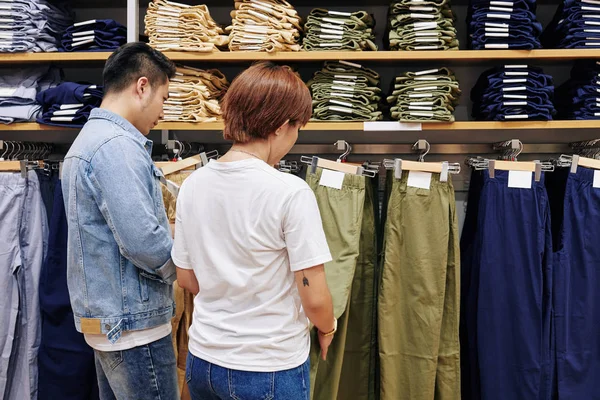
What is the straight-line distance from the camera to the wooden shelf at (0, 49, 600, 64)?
218cm

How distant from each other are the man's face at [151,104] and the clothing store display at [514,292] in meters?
1.36

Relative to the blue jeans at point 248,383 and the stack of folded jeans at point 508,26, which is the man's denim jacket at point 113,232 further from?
the stack of folded jeans at point 508,26

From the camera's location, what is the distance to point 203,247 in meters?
1.20

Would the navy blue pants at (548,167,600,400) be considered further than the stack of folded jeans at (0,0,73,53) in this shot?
No

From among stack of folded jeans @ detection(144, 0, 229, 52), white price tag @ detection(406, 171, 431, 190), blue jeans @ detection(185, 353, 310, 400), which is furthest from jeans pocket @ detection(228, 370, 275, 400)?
stack of folded jeans @ detection(144, 0, 229, 52)

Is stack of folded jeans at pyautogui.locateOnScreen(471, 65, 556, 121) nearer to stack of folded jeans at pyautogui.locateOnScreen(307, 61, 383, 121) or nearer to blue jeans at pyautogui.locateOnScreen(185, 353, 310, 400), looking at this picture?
stack of folded jeans at pyautogui.locateOnScreen(307, 61, 383, 121)

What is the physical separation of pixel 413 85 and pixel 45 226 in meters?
1.79

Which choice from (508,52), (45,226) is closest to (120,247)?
(45,226)

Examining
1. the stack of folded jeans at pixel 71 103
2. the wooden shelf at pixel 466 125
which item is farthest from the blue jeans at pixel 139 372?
the stack of folded jeans at pixel 71 103

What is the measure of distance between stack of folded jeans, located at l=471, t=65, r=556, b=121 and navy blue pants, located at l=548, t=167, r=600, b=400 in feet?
1.08

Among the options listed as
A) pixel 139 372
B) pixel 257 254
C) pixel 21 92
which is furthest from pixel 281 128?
pixel 21 92

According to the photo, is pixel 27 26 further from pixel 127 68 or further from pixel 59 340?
pixel 59 340

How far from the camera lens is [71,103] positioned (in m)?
2.26

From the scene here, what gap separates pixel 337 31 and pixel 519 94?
0.86 metres
